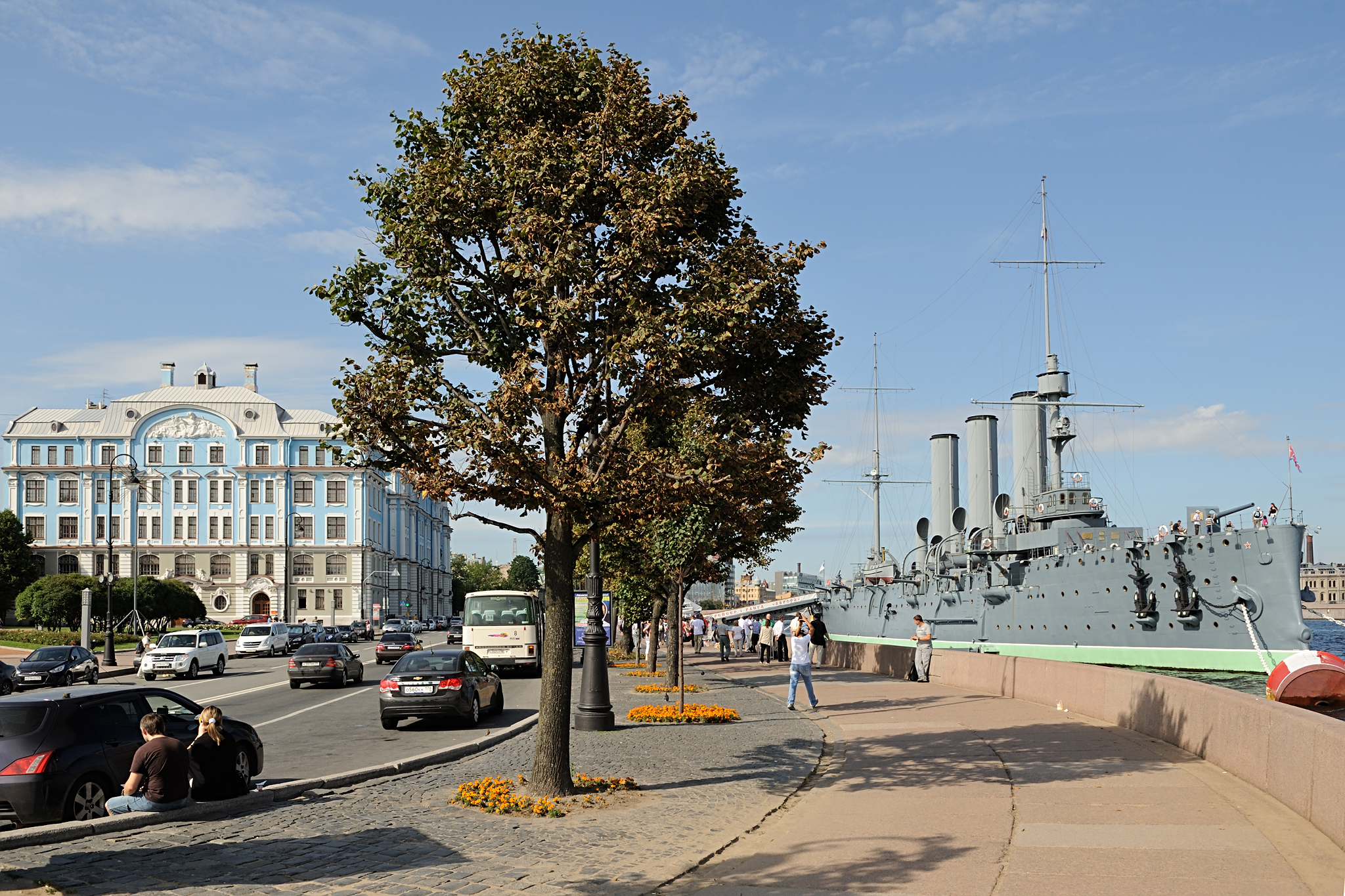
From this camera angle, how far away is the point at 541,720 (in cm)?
1186

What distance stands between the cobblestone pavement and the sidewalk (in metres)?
0.60

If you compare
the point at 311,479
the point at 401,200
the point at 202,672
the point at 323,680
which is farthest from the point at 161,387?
the point at 401,200

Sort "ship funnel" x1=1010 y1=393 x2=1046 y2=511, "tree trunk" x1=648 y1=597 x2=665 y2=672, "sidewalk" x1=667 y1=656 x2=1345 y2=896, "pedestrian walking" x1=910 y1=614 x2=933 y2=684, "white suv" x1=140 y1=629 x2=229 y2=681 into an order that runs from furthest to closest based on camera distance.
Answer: "ship funnel" x1=1010 y1=393 x2=1046 y2=511
"white suv" x1=140 y1=629 x2=229 y2=681
"tree trunk" x1=648 y1=597 x2=665 y2=672
"pedestrian walking" x1=910 y1=614 x2=933 y2=684
"sidewalk" x1=667 y1=656 x2=1345 y2=896

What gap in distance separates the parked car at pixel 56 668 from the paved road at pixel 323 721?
1.46 m

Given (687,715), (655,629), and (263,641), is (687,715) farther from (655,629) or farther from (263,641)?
(263,641)

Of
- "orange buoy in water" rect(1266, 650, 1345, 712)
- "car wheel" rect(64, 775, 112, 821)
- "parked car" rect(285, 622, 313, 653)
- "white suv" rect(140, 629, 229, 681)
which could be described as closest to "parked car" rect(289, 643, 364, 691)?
"white suv" rect(140, 629, 229, 681)

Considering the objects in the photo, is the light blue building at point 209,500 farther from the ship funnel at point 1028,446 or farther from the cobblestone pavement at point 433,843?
the cobblestone pavement at point 433,843

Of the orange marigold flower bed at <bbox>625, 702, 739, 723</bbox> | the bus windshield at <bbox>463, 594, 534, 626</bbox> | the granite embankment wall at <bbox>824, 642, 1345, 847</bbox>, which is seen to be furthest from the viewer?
the bus windshield at <bbox>463, 594, 534, 626</bbox>

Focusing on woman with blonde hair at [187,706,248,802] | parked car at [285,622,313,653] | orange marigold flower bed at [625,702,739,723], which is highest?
woman with blonde hair at [187,706,248,802]

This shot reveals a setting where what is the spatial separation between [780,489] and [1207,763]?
5.65m

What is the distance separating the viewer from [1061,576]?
44.3 meters

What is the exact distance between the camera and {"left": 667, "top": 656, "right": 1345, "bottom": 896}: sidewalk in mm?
7930

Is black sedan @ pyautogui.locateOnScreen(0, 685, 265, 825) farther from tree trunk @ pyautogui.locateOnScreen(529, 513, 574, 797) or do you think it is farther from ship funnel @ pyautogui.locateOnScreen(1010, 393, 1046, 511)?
ship funnel @ pyautogui.locateOnScreen(1010, 393, 1046, 511)

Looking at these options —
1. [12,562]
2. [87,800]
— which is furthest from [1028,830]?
[12,562]
